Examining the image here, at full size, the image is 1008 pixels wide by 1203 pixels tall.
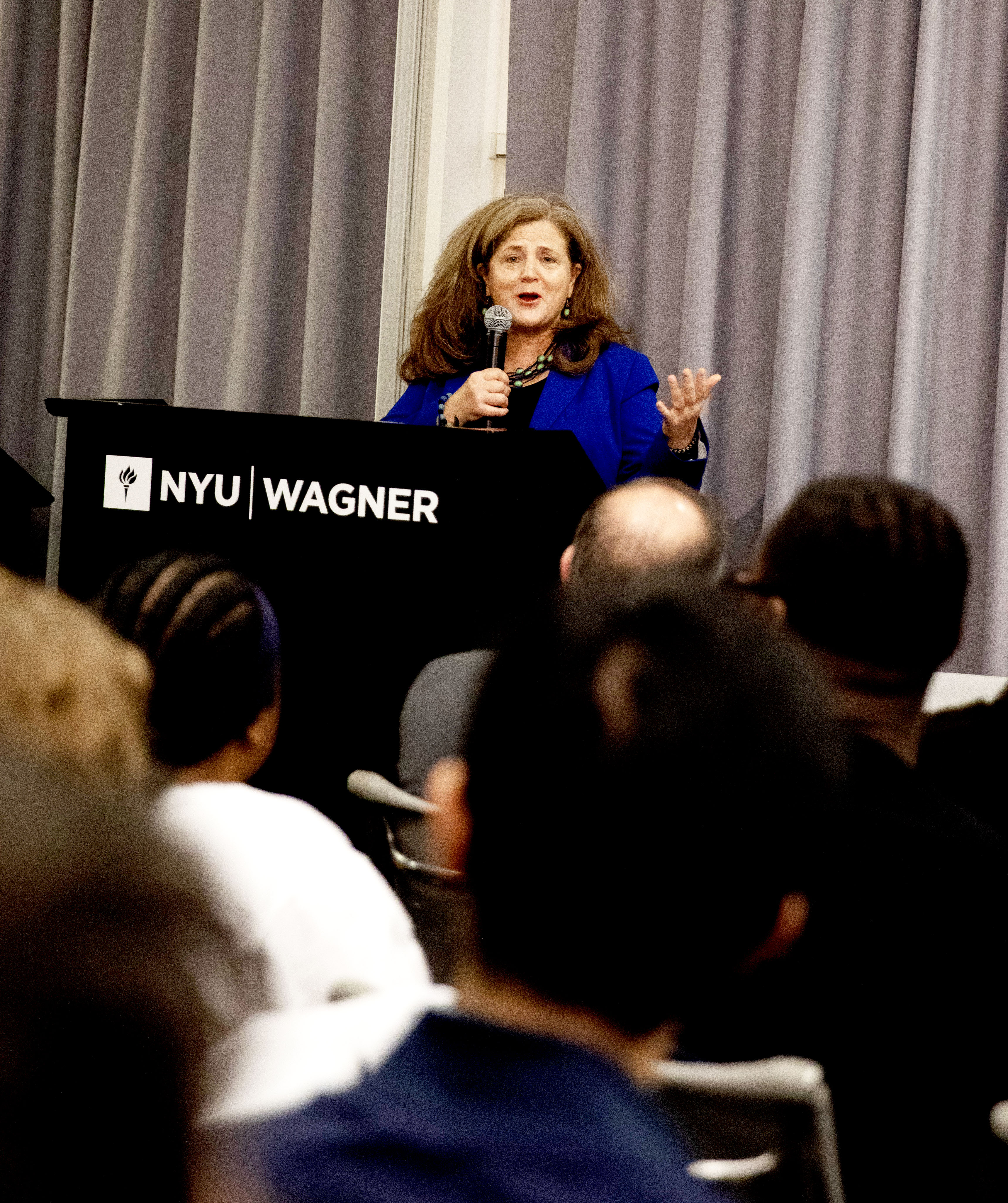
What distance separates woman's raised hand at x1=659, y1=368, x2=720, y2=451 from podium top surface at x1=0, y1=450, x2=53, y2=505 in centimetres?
126

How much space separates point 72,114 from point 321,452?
234 centimetres

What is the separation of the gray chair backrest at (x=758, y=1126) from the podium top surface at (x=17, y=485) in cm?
293

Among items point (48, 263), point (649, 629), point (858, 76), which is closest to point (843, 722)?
point (649, 629)

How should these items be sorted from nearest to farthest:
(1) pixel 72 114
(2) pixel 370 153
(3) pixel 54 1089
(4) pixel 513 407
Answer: (3) pixel 54 1089 → (4) pixel 513 407 → (2) pixel 370 153 → (1) pixel 72 114

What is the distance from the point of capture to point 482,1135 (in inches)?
19.3

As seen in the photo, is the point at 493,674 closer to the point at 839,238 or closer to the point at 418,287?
the point at 839,238

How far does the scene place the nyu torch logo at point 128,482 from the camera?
8.53 ft

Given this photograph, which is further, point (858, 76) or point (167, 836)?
point (858, 76)

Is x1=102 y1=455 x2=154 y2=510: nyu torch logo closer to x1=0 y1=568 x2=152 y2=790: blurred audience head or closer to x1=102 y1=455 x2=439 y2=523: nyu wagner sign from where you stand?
x1=102 y1=455 x2=439 y2=523: nyu wagner sign

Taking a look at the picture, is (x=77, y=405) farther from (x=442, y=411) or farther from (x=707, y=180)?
(x=707, y=180)

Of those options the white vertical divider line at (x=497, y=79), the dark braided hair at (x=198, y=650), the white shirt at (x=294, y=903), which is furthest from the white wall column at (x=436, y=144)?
the white shirt at (x=294, y=903)

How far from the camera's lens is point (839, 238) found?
3410mm

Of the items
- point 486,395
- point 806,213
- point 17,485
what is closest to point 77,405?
point 486,395

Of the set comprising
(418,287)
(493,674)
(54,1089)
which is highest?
(418,287)
